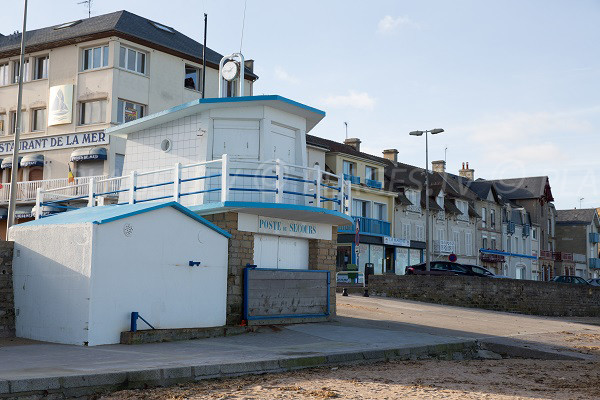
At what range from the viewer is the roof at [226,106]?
17844 mm

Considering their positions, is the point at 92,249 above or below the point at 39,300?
above

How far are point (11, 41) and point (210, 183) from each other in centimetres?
2829

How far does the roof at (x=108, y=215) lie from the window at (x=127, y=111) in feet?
64.5

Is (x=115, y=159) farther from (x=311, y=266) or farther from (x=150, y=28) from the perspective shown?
(x=311, y=266)

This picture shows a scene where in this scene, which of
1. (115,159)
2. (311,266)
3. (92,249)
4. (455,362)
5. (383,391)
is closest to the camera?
(383,391)

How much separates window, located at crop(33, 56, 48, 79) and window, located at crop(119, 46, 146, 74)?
5.00 metres

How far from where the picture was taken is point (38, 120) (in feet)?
125

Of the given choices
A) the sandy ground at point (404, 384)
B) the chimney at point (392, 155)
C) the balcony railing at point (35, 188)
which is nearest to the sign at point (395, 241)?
the chimney at point (392, 155)

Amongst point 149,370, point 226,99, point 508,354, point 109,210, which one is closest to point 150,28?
point 226,99

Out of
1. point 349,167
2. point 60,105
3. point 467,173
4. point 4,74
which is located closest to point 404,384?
point 60,105

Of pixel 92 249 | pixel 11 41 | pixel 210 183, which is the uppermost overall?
pixel 11 41

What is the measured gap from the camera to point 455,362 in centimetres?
1443

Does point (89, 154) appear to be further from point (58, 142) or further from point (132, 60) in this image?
point (132, 60)

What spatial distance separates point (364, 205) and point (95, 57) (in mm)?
21722
